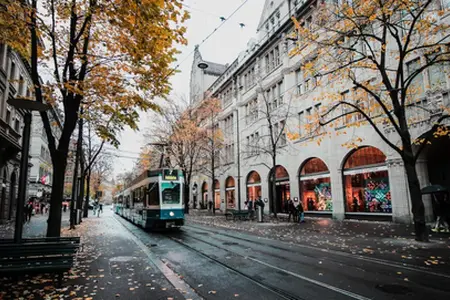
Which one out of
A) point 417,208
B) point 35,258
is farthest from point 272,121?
point 35,258

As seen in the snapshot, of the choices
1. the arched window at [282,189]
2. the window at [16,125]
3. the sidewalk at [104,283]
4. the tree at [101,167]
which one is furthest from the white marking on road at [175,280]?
the tree at [101,167]

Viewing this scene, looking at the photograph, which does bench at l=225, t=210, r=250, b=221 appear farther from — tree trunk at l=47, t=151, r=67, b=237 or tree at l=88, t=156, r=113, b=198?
tree at l=88, t=156, r=113, b=198

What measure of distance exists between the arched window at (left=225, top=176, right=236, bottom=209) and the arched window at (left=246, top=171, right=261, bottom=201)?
4144mm

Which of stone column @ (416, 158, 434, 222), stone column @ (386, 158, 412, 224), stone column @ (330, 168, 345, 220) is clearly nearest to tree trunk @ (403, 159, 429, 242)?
stone column @ (386, 158, 412, 224)

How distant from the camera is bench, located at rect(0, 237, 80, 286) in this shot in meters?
5.74

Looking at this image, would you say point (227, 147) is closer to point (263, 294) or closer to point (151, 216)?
point (151, 216)

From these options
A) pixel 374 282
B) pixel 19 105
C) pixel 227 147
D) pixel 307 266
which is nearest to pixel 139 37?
pixel 19 105

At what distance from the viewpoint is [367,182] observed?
20.4 metres

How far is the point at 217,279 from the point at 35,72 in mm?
7851

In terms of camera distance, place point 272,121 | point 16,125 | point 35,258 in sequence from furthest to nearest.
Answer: point 272,121
point 16,125
point 35,258

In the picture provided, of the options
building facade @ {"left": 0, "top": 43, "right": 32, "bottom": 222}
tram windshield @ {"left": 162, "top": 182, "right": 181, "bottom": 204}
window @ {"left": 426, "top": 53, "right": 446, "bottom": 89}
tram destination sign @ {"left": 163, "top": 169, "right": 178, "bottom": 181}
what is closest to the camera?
window @ {"left": 426, "top": 53, "right": 446, "bottom": 89}

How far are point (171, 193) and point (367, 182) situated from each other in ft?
44.0

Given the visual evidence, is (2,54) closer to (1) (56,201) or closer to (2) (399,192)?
(1) (56,201)

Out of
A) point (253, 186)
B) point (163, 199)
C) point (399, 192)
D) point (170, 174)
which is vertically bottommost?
point (163, 199)
